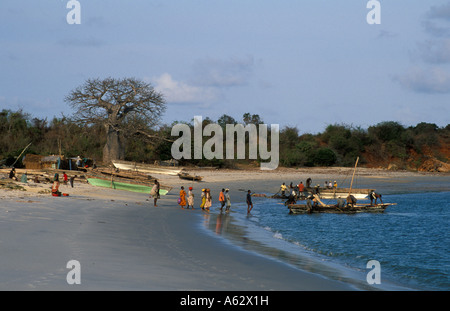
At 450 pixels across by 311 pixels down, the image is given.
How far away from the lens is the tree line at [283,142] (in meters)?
53.4

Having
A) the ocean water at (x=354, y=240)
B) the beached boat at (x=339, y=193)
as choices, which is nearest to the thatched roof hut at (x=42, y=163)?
the ocean water at (x=354, y=240)

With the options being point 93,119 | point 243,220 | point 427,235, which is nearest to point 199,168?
point 93,119

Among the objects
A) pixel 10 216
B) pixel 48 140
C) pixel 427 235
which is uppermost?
pixel 48 140

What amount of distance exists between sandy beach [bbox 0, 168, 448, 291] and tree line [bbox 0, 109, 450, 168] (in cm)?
2257

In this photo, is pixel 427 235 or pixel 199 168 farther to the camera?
pixel 199 168

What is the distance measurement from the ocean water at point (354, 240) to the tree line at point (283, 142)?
73.8 ft

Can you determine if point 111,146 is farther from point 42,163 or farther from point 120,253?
point 120,253

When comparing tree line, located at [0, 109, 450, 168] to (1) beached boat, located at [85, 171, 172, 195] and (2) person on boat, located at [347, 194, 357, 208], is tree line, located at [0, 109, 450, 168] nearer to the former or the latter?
(1) beached boat, located at [85, 171, 172, 195]

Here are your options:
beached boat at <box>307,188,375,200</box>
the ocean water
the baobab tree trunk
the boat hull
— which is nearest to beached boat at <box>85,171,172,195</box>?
the boat hull

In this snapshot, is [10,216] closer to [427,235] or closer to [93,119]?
[427,235]

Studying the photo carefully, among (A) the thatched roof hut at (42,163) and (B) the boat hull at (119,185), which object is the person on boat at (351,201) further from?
(A) the thatched roof hut at (42,163)
